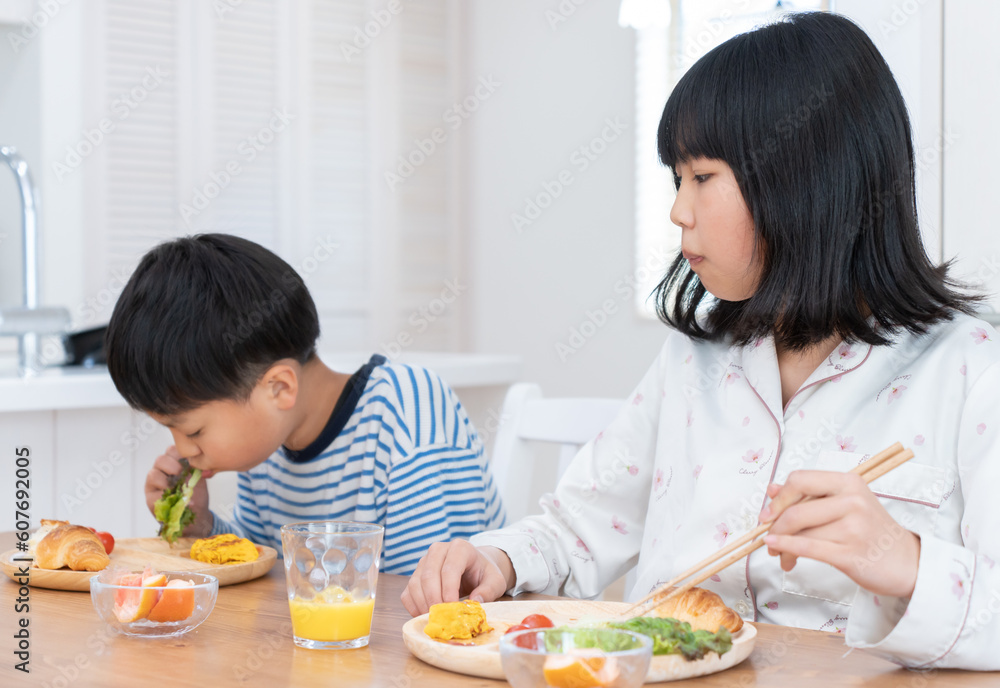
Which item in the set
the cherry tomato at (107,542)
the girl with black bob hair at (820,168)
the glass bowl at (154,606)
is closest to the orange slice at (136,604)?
the glass bowl at (154,606)

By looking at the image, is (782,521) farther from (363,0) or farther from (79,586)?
(363,0)

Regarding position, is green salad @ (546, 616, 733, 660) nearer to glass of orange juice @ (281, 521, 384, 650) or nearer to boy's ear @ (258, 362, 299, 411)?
glass of orange juice @ (281, 521, 384, 650)

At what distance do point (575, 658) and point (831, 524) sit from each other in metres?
0.22

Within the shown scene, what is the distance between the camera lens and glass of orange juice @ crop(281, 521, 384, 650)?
0.78 metres

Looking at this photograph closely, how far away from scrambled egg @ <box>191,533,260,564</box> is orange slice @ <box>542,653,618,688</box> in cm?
55

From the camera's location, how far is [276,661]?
745mm

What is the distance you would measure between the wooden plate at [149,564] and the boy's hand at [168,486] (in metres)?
0.11

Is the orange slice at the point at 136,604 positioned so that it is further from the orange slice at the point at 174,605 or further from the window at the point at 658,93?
the window at the point at 658,93

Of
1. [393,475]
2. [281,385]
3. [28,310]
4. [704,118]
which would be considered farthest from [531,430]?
[28,310]

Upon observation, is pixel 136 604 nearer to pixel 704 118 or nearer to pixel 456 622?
pixel 456 622

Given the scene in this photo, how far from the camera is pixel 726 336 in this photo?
1.16 metres

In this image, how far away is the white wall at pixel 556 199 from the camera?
11.8ft

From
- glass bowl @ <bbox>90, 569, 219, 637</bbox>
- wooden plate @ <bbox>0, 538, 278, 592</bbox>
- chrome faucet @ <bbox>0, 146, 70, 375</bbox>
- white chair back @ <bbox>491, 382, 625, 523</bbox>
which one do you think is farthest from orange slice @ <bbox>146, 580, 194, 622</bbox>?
chrome faucet @ <bbox>0, 146, 70, 375</bbox>

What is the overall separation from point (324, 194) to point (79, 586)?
2.89 metres
